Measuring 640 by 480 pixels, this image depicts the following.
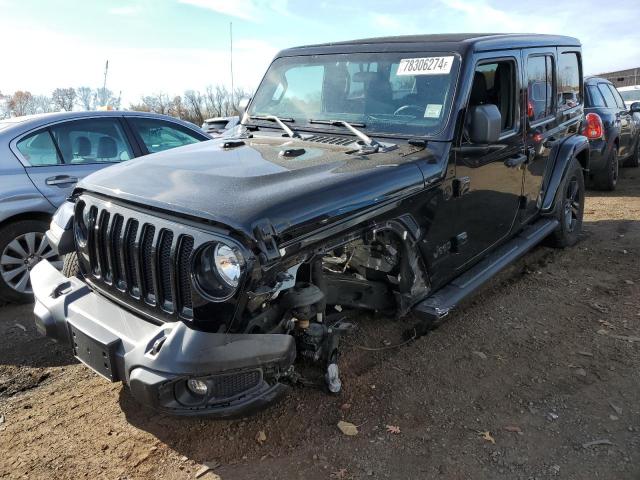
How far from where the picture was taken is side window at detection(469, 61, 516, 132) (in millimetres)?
3795

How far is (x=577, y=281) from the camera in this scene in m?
4.97

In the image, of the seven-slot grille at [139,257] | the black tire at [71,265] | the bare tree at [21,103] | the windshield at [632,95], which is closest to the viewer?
the seven-slot grille at [139,257]

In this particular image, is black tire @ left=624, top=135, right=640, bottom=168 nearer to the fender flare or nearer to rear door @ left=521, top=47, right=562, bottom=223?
the fender flare

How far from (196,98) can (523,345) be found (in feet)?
77.3

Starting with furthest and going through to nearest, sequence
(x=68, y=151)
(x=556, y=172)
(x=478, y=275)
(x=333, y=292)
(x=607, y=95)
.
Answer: (x=607, y=95) < (x=556, y=172) < (x=68, y=151) < (x=478, y=275) < (x=333, y=292)

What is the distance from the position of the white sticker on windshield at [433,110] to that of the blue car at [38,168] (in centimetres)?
321

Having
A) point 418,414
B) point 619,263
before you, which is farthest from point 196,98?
point 418,414

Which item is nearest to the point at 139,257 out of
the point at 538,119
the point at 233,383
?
the point at 233,383

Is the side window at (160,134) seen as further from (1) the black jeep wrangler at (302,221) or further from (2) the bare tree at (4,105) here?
(2) the bare tree at (4,105)

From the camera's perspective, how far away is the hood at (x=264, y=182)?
2371 millimetres

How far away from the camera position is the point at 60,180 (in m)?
4.75

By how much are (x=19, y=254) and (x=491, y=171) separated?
4024mm

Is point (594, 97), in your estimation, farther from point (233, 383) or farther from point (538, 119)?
point (233, 383)

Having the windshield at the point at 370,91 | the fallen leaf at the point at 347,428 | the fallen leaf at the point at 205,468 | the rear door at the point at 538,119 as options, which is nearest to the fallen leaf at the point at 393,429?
the fallen leaf at the point at 347,428
